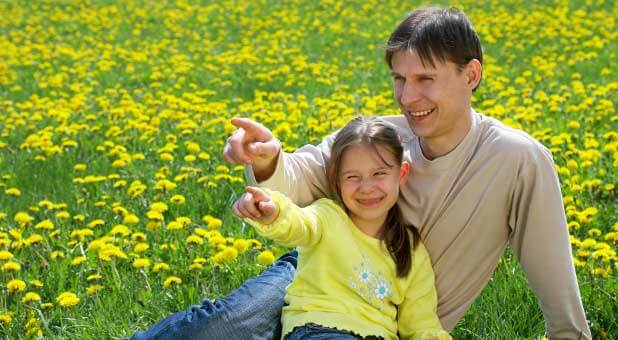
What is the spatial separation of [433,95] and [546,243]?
562 millimetres

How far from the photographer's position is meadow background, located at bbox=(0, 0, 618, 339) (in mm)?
3232

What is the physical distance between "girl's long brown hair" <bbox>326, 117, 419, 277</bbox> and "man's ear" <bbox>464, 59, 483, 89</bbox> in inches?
11.1

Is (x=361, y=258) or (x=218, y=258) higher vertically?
(x=361, y=258)

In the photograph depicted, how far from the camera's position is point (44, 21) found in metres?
11.4

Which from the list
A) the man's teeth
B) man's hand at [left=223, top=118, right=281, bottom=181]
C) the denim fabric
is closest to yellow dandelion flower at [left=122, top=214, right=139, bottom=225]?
man's hand at [left=223, top=118, right=281, bottom=181]

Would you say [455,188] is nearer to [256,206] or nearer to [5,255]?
[256,206]

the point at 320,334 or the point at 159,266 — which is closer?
the point at 320,334

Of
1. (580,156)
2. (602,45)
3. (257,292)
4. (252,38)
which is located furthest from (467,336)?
(252,38)

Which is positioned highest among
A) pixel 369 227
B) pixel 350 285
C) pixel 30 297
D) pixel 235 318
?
pixel 369 227

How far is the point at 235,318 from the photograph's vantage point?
100 inches

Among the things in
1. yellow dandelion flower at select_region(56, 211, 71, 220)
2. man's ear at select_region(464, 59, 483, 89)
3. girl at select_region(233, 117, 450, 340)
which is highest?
man's ear at select_region(464, 59, 483, 89)

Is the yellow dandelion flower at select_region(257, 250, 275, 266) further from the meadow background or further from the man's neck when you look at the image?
the man's neck

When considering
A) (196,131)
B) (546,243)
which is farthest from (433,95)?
(196,131)

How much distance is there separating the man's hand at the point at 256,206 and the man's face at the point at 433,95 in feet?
1.89
